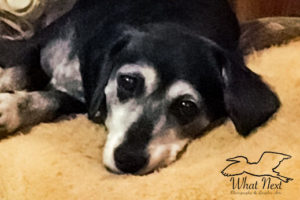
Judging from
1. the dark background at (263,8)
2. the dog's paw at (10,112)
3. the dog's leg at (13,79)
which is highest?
the dog's paw at (10,112)

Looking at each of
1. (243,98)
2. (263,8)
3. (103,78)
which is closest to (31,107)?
(103,78)

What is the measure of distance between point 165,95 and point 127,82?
0.11 m

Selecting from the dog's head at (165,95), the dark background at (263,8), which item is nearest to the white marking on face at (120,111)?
the dog's head at (165,95)

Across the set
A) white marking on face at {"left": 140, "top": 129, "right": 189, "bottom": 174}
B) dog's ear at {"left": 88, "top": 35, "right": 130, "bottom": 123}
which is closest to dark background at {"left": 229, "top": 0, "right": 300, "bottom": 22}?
dog's ear at {"left": 88, "top": 35, "right": 130, "bottom": 123}

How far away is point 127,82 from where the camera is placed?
138 centimetres

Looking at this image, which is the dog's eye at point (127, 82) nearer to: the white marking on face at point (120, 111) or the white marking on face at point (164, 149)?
the white marking on face at point (120, 111)

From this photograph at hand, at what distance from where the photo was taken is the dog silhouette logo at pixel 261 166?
48.6 inches

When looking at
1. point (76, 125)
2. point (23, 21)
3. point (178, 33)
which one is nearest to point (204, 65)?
point (178, 33)

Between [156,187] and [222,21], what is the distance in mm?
712

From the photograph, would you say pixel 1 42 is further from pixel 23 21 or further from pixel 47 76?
pixel 47 76

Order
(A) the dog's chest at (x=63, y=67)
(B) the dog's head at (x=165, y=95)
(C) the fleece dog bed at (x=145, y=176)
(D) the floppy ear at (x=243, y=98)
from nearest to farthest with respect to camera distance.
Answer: (C) the fleece dog bed at (x=145, y=176), (B) the dog's head at (x=165, y=95), (D) the floppy ear at (x=243, y=98), (A) the dog's chest at (x=63, y=67)

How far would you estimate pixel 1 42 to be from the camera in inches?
72.8

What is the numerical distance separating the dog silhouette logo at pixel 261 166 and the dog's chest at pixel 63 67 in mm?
579

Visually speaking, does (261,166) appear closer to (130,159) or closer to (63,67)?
(130,159)
